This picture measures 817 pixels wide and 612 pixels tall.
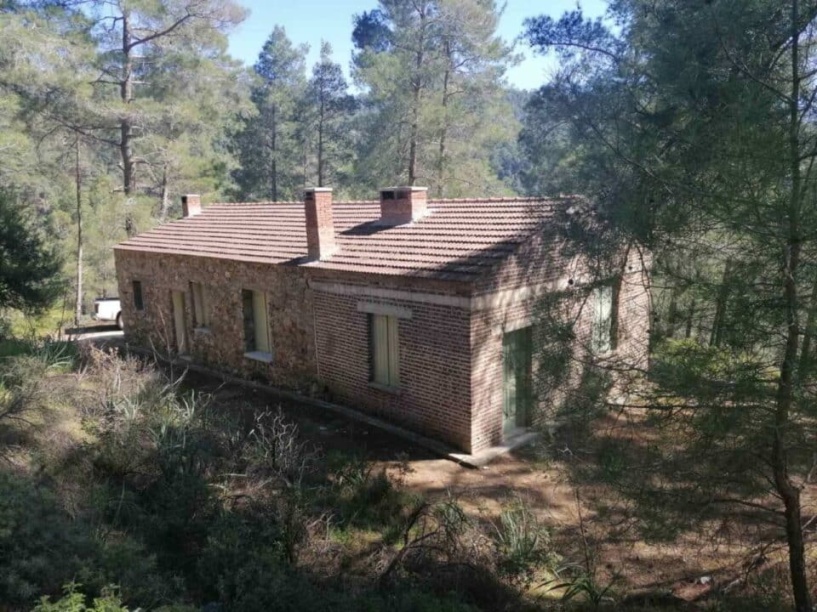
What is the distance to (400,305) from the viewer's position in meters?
10.7

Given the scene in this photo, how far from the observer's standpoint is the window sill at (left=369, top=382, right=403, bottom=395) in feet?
36.0

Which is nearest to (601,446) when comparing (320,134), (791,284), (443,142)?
(791,284)

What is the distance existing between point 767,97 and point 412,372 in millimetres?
7003

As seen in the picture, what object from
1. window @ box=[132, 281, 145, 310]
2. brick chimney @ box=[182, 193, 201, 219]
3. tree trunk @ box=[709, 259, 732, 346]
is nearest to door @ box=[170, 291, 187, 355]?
window @ box=[132, 281, 145, 310]

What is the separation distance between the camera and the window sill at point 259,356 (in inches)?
542

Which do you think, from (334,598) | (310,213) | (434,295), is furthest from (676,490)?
(310,213)

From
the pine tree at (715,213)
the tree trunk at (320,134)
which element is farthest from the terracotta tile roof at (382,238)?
the tree trunk at (320,134)

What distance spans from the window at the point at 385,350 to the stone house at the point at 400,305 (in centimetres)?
3

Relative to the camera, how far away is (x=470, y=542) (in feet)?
22.3

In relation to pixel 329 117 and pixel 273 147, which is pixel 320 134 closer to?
pixel 329 117

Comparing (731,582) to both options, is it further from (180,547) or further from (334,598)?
(180,547)

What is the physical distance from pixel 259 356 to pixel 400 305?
4.83 meters

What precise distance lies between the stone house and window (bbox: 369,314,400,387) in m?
0.03

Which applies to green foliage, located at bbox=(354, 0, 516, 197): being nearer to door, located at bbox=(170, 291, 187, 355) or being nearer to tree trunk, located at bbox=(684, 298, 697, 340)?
door, located at bbox=(170, 291, 187, 355)
